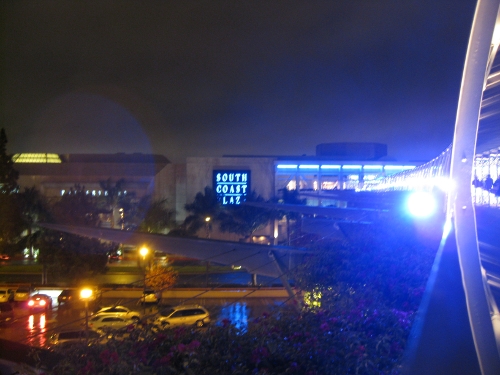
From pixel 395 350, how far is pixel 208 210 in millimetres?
25625

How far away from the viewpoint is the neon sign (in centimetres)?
3158

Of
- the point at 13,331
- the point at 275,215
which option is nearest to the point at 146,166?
the point at 275,215

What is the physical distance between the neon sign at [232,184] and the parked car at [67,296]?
20777mm

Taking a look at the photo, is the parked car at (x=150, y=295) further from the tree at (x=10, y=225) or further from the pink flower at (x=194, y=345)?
the tree at (x=10, y=225)

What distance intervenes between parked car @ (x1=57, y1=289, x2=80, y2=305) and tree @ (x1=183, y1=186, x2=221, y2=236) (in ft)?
50.8

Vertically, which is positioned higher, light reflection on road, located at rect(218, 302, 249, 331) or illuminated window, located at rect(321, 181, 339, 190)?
illuminated window, located at rect(321, 181, 339, 190)

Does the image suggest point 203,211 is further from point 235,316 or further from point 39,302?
point 235,316

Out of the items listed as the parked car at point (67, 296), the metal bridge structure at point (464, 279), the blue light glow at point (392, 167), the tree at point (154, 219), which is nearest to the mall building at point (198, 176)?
the blue light glow at point (392, 167)

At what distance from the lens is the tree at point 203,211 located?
1067 inches

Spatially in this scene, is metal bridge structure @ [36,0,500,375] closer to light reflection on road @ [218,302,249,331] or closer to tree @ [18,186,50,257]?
light reflection on road @ [218,302,249,331]

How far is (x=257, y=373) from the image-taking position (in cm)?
300

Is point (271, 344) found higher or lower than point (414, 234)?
lower

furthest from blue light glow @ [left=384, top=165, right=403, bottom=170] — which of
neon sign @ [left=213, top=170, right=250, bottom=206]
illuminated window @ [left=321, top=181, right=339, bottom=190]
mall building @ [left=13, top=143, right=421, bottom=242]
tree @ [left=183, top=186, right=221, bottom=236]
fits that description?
tree @ [left=183, top=186, right=221, bottom=236]

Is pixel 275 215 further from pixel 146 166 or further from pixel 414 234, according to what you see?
pixel 414 234
